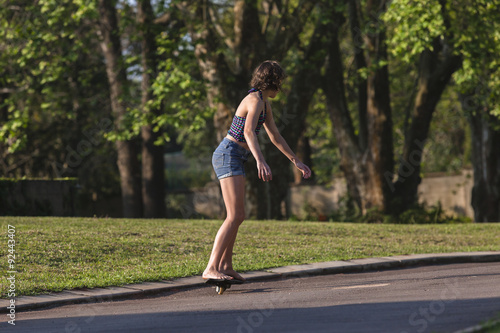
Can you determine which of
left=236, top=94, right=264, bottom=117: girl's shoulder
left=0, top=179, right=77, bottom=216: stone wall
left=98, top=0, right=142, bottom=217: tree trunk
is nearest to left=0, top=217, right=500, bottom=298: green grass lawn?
left=0, top=179, right=77, bottom=216: stone wall

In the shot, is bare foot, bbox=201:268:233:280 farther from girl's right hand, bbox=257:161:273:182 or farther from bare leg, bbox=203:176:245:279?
girl's right hand, bbox=257:161:273:182

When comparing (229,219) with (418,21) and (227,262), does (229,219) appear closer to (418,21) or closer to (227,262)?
(227,262)

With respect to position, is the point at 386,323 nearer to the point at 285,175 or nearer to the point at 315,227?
the point at 315,227

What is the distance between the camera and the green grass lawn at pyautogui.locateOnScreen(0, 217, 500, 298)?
28.1ft

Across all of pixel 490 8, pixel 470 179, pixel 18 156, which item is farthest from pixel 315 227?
pixel 18 156

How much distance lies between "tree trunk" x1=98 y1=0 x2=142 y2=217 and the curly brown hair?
37.9 feet

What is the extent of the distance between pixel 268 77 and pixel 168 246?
4314mm

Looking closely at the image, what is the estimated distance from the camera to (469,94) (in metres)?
19.6

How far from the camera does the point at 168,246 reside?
10.8m

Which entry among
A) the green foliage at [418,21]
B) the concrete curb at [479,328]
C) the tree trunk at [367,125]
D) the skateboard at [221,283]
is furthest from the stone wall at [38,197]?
the concrete curb at [479,328]

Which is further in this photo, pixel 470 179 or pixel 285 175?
pixel 470 179

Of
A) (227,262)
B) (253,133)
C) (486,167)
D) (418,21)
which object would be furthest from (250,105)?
(486,167)

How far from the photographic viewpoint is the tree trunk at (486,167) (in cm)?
2027

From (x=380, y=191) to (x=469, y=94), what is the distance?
356 centimetres
